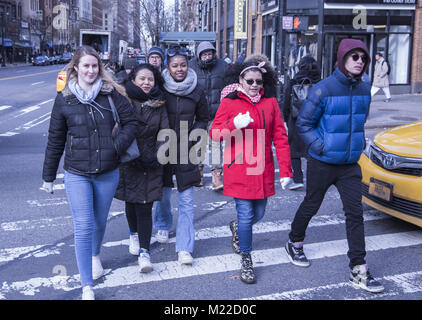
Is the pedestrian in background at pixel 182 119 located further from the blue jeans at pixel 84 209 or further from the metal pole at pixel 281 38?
the metal pole at pixel 281 38

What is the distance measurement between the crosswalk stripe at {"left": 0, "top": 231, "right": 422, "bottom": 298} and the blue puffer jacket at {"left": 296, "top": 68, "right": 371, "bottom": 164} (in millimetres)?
1246

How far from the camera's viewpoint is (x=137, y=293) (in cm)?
414

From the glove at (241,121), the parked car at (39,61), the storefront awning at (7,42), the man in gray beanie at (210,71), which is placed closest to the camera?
the glove at (241,121)

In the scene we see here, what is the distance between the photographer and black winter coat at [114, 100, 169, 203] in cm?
456

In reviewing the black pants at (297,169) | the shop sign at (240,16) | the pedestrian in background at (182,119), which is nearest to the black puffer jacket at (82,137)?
the pedestrian in background at (182,119)

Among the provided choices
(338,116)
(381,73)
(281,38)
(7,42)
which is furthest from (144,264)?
(7,42)

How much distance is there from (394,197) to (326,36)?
17.7m

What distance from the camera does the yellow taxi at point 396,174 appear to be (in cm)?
527

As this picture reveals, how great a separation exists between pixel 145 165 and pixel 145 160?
5cm

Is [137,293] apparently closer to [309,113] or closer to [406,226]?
[309,113]

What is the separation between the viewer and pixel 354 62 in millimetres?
4176

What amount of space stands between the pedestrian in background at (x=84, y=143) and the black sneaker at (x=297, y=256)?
190cm

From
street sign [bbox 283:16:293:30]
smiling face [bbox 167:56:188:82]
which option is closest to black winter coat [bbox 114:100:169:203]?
smiling face [bbox 167:56:188:82]

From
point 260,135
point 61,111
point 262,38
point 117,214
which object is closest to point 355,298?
point 260,135
